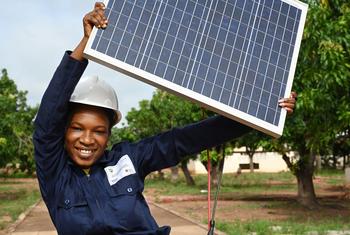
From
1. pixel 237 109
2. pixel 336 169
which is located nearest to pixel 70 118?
pixel 237 109

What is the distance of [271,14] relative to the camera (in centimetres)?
293

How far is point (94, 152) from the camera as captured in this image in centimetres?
254

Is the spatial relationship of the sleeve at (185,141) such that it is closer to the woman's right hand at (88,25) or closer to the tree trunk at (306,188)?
the woman's right hand at (88,25)

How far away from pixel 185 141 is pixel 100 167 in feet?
1.39

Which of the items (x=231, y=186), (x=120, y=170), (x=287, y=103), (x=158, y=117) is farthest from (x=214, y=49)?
(x=158, y=117)

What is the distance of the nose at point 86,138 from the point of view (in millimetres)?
2508

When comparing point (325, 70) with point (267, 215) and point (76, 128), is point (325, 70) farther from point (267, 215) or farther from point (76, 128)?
point (76, 128)

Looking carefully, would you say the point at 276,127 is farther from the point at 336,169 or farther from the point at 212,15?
the point at 336,169

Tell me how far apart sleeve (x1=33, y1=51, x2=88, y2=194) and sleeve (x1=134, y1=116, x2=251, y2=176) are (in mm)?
408

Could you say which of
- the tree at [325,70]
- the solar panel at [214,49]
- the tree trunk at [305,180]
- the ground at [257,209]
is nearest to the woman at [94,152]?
the solar panel at [214,49]

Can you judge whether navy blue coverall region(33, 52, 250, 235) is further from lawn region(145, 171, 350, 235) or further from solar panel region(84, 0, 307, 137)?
lawn region(145, 171, 350, 235)

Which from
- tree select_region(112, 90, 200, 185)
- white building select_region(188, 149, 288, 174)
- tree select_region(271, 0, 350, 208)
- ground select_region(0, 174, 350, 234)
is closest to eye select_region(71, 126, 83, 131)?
tree select_region(271, 0, 350, 208)

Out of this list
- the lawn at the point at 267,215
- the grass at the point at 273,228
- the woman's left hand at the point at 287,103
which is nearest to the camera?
the woman's left hand at the point at 287,103

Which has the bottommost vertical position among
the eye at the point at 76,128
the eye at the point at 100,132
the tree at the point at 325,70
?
the eye at the point at 76,128
